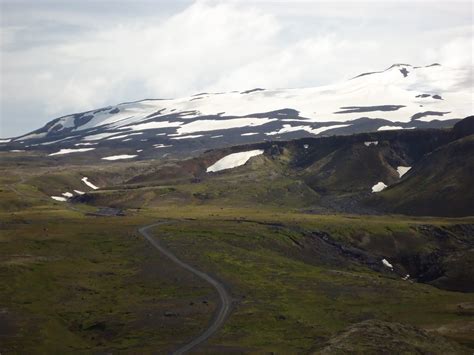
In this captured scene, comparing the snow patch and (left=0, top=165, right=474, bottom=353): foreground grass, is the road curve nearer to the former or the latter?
(left=0, top=165, right=474, bottom=353): foreground grass

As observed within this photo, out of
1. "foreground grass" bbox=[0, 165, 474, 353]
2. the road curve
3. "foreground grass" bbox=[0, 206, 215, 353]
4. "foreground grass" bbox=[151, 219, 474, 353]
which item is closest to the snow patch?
"foreground grass" bbox=[0, 165, 474, 353]

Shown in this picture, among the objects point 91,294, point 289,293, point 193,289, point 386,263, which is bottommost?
point 386,263

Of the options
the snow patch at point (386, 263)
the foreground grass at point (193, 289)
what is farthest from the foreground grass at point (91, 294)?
the snow patch at point (386, 263)

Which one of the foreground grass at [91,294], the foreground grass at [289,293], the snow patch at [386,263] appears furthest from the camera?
the snow patch at [386,263]

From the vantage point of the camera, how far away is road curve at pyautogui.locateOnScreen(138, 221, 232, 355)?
87100 millimetres

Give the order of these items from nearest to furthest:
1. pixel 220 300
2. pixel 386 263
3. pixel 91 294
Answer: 1. pixel 220 300
2. pixel 91 294
3. pixel 386 263

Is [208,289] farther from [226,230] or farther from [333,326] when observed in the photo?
[226,230]

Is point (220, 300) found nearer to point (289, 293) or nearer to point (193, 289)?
point (193, 289)

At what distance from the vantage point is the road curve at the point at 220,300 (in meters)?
87.1

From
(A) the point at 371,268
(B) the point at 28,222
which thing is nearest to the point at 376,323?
(A) the point at 371,268

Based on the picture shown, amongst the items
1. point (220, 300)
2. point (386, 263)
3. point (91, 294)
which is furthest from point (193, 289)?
point (386, 263)

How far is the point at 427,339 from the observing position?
79.9m

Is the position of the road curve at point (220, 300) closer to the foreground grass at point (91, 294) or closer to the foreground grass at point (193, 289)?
the foreground grass at point (193, 289)

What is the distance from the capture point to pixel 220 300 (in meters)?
109
